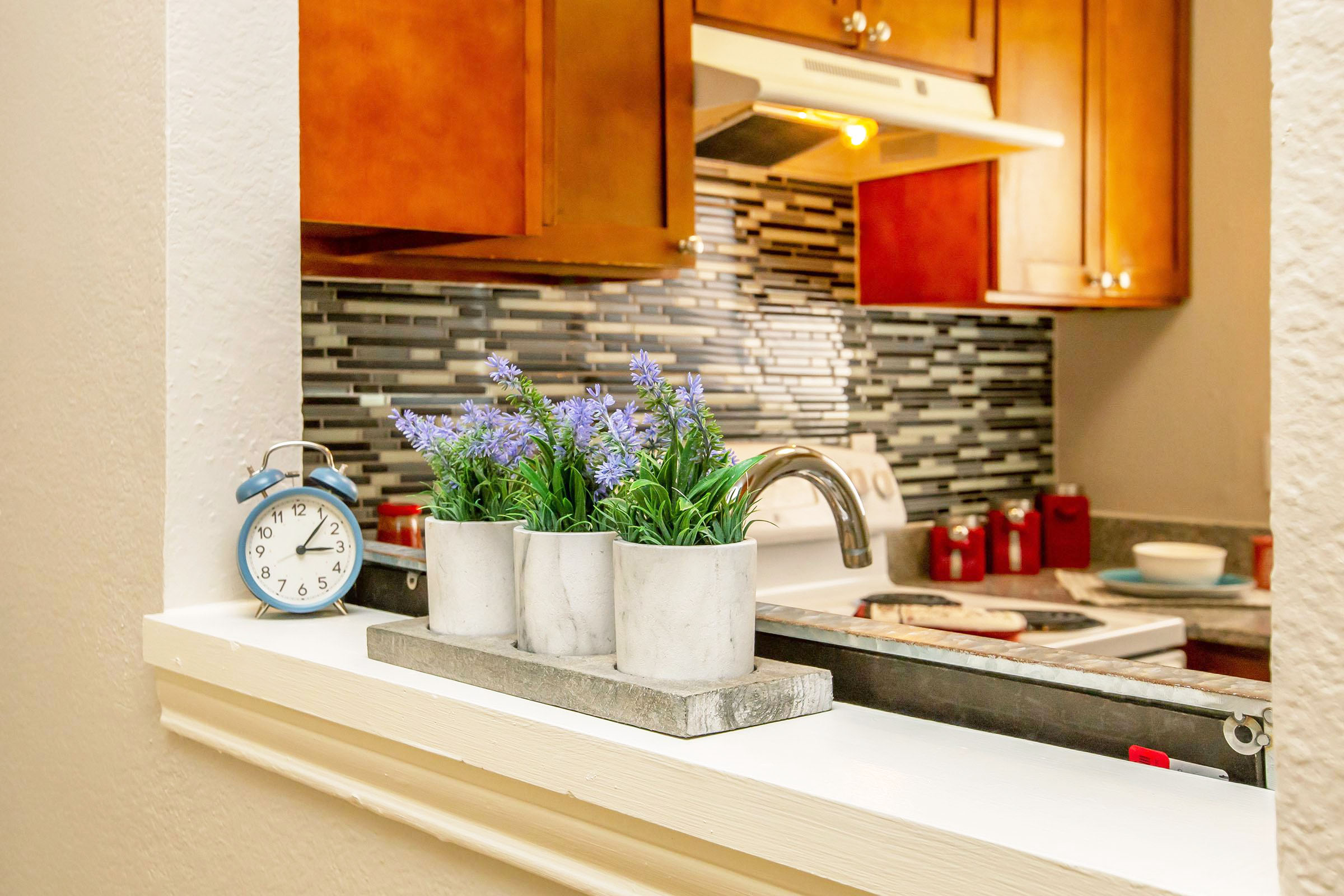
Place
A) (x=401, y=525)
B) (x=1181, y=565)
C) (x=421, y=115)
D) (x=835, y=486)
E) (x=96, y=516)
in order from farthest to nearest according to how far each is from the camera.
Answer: (x=1181, y=565)
(x=401, y=525)
(x=421, y=115)
(x=96, y=516)
(x=835, y=486)

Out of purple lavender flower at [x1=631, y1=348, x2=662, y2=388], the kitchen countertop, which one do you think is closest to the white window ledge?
purple lavender flower at [x1=631, y1=348, x2=662, y2=388]

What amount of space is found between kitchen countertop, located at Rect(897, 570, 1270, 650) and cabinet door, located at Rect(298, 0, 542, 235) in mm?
1521

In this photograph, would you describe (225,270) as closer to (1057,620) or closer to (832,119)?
(832,119)

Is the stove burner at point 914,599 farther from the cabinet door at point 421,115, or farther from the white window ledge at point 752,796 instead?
the white window ledge at point 752,796

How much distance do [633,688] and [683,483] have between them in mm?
145

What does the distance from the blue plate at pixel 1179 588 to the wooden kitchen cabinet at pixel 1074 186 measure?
26.5 inches

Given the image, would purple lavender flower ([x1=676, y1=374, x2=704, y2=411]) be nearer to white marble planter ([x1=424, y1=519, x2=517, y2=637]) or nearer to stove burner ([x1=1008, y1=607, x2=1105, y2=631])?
white marble planter ([x1=424, y1=519, x2=517, y2=637])

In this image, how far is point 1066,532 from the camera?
3.25m

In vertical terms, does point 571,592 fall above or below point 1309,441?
below

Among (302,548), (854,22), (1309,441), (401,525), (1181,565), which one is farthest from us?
(1181,565)

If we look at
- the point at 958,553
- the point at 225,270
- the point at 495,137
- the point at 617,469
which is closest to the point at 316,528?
the point at 225,270

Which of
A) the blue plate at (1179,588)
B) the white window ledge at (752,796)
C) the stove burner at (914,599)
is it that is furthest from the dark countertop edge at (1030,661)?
→ the blue plate at (1179,588)

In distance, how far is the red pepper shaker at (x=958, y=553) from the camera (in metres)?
3.01

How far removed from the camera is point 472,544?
3.51ft
